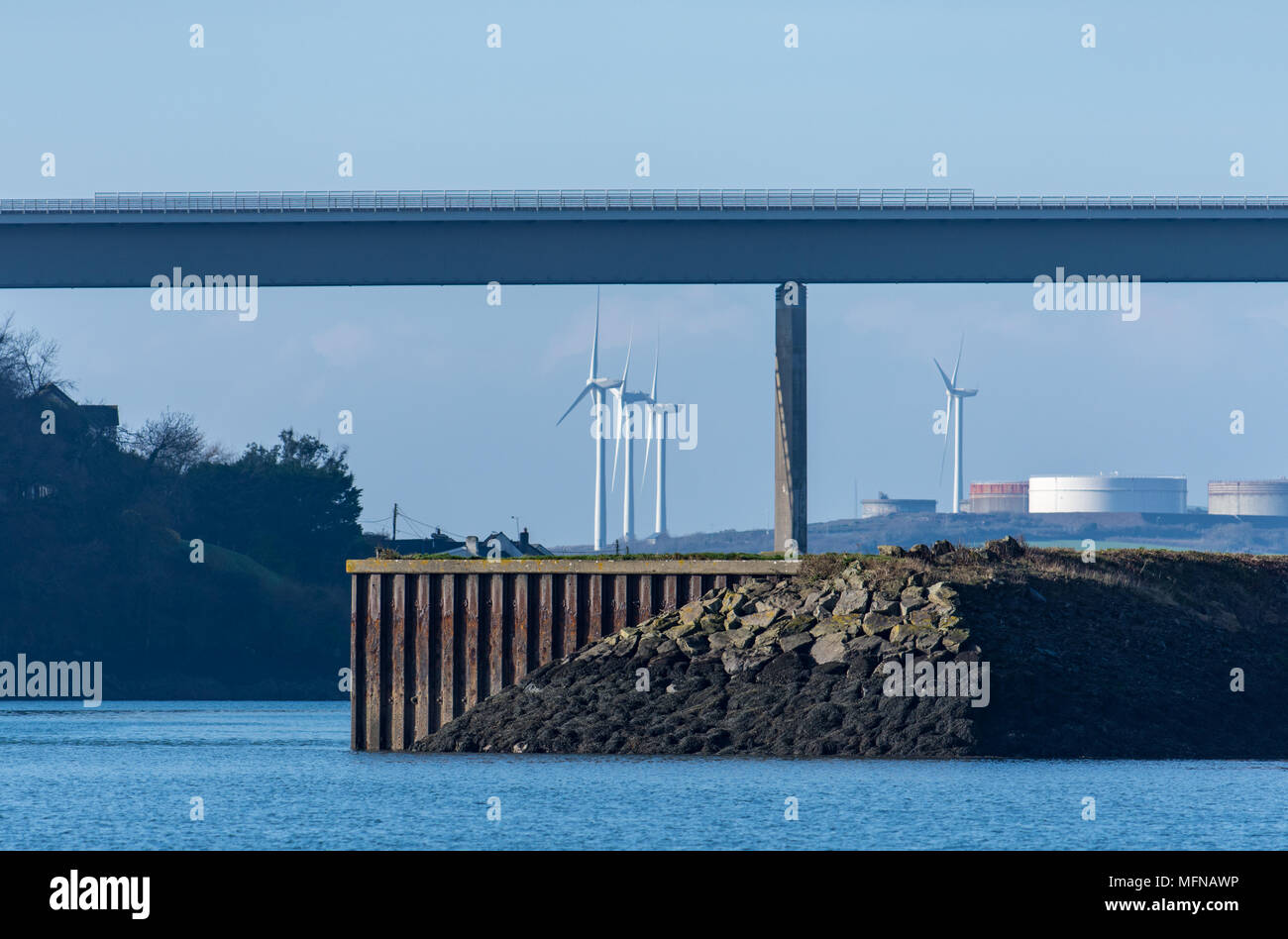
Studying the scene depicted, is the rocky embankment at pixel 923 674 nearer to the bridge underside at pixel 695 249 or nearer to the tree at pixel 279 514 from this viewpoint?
the bridge underside at pixel 695 249

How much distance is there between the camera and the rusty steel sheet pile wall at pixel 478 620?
56.1m

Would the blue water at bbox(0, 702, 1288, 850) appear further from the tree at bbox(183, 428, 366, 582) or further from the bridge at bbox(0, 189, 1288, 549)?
the tree at bbox(183, 428, 366, 582)

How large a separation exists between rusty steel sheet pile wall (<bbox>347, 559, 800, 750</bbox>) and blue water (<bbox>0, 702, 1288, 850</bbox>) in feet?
7.39

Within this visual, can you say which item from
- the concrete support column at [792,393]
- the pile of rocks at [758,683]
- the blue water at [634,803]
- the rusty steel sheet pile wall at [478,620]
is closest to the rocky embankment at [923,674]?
the pile of rocks at [758,683]

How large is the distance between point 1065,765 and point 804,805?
944 cm

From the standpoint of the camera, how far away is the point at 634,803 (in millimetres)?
41656

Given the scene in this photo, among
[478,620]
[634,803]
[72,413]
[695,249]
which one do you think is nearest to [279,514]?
[72,413]

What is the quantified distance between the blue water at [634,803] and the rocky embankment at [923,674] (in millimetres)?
1196

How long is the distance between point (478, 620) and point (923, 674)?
529 inches

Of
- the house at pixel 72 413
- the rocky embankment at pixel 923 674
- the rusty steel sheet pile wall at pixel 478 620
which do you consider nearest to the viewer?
the rocky embankment at pixel 923 674

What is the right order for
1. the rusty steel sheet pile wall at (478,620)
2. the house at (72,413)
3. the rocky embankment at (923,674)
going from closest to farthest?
1. the rocky embankment at (923,674)
2. the rusty steel sheet pile wall at (478,620)
3. the house at (72,413)

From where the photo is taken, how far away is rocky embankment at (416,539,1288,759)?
49531 mm

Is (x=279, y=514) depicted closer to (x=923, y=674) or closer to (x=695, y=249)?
(x=695, y=249)

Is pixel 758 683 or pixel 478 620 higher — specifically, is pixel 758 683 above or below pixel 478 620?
below
